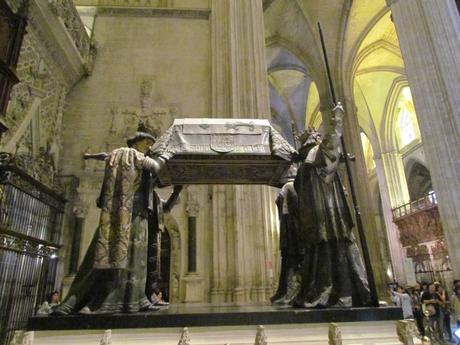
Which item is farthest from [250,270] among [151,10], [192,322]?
[151,10]

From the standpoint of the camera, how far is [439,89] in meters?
7.37

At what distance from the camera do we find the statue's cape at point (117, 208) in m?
2.52

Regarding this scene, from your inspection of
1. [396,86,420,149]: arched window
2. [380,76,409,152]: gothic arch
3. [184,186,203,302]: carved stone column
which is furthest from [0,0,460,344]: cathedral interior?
[380,76,409,152]: gothic arch

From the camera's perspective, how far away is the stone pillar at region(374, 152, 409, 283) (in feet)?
58.4

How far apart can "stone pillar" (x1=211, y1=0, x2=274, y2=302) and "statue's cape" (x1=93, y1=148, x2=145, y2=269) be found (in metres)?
4.24

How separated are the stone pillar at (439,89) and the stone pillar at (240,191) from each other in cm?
369

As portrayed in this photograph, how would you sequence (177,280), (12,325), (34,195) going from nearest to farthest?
(12,325), (34,195), (177,280)

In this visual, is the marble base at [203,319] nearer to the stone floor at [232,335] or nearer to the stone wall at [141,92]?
the stone floor at [232,335]

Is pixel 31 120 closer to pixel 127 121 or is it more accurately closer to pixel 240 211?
pixel 127 121

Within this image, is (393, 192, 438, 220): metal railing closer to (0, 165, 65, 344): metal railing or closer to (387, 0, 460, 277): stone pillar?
(387, 0, 460, 277): stone pillar

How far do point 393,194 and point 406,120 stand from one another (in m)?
4.81

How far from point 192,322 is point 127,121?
6.98 metres

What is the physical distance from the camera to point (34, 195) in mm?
6457

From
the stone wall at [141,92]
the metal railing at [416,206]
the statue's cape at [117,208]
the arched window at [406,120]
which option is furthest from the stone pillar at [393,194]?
the statue's cape at [117,208]
